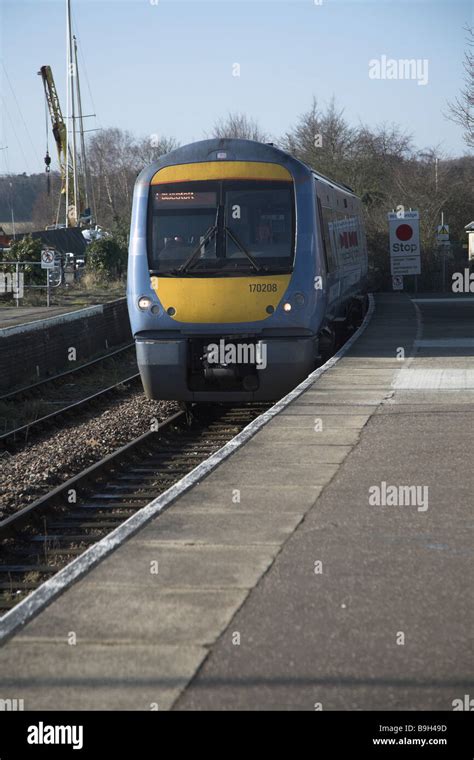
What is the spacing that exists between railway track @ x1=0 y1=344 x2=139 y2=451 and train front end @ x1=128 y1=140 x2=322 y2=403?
5.86 feet

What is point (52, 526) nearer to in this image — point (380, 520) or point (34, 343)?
point (380, 520)

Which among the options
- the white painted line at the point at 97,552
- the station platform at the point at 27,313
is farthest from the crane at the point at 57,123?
the white painted line at the point at 97,552

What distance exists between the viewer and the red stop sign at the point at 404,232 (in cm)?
3100

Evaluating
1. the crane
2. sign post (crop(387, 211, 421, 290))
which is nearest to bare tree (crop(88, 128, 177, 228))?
the crane

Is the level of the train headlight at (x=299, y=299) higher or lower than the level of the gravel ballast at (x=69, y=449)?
higher

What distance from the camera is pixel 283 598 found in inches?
199

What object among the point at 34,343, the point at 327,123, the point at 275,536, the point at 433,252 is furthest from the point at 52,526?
the point at 327,123

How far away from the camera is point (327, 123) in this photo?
54.7m

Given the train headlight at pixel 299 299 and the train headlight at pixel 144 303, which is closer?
the train headlight at pixel 299 299

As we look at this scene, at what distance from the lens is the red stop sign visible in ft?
102

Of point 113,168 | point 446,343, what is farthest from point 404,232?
point 113,168

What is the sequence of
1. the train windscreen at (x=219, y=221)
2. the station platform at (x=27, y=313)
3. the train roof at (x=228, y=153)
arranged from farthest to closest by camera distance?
the station platform at (x=27, y=313)
the train roof at (x=228, y=153)
the train windscreen at (x=219, y=221)

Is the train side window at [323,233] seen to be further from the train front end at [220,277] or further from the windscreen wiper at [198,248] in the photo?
the windscreen wiper at [198,248]

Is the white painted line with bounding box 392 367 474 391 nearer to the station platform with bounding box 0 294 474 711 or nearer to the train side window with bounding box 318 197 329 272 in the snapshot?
the train side window with bounding box 318 197 329 272
